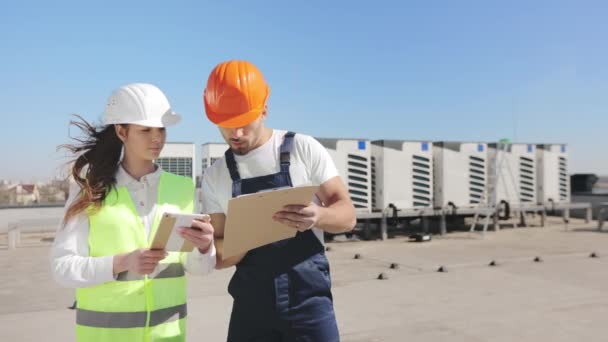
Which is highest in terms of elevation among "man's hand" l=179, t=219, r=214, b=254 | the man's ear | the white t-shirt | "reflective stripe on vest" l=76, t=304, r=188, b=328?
the man's ear

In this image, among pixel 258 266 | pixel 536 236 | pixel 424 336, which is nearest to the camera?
pixel 258 266

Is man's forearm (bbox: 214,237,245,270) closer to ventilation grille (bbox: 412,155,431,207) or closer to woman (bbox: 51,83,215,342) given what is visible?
woman (bbox: 51,83,215,342)

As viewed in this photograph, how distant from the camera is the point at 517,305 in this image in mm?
5758

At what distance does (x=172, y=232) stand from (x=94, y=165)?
1.94ft

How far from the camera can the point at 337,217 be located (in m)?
1.97

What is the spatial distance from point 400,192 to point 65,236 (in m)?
11.5

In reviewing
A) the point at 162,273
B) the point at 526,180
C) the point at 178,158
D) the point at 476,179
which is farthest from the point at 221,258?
the point at 526,180

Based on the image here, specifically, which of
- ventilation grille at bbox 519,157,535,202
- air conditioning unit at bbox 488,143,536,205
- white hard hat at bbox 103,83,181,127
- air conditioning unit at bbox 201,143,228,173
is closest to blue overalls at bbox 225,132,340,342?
white hard hat at bbox 103,83,181,127

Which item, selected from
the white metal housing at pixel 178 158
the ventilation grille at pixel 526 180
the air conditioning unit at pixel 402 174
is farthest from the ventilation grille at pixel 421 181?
the white metal housing at pixel 178 158

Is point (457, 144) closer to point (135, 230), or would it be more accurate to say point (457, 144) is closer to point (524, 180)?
point (524, 180)

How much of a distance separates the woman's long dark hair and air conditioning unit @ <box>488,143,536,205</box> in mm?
13394

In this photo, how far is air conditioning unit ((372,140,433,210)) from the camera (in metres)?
→ 12.7

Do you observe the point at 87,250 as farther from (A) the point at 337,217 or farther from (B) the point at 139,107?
(A) the point at 337,217

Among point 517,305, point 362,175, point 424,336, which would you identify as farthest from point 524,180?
point 424,336
